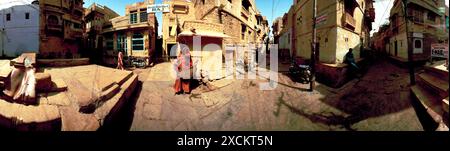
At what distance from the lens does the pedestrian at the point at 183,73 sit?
508 cm

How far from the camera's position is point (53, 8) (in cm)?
1088

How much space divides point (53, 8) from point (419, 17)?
1827 centimetres

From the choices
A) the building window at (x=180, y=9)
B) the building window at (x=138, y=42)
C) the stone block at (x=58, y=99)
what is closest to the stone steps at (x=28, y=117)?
the stone block at (x=58, y=99)

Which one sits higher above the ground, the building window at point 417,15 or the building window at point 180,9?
the building window at point 180,9

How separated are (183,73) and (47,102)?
9.80ft

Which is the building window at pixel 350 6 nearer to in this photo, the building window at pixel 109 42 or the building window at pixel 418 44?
Answer: the building window at pixel 418 44

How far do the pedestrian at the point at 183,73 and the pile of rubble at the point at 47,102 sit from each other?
158 cm

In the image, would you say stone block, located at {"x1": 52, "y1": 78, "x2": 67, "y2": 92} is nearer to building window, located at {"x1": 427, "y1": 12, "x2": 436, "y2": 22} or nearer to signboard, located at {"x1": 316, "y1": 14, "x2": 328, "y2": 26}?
signboard, located at {"x1": 316, "y1": 14, "x2": 328, "y2": 26}

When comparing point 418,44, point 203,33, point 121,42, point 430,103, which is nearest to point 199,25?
point 203,33

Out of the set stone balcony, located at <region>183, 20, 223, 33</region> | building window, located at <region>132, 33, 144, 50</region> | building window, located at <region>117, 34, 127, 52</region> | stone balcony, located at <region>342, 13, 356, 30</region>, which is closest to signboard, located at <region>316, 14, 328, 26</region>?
stone balcony, located at <region>342, 13, 356, 30</region>

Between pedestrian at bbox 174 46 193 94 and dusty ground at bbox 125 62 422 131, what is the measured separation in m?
0.30

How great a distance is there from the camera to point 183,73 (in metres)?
5.11
